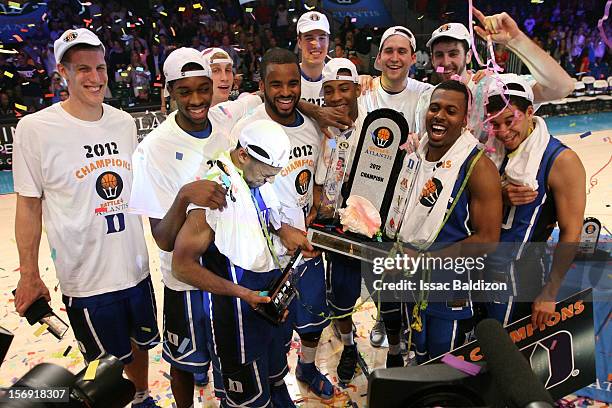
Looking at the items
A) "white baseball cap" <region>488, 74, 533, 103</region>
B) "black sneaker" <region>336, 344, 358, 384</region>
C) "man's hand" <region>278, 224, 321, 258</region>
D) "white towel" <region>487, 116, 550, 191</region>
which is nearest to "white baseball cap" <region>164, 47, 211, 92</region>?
"man's hand" <region>278, 224, 321, 258</region>

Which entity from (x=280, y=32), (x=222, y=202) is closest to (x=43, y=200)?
(x=222, y=202)

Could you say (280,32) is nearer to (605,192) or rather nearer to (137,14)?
(137,14)

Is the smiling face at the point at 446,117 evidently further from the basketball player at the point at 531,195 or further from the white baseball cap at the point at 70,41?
the white baseball cap at the point at 70,41

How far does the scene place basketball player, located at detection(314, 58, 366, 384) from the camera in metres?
3.06

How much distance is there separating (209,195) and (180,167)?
0.65 metres

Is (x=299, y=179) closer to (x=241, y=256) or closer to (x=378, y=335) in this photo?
(x=241, y=256)

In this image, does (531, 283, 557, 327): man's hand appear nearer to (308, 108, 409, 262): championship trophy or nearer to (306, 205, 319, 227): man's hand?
(308, 108, 409, 262): championship trophy

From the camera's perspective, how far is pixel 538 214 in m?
2.48

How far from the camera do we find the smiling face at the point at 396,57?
3455mm

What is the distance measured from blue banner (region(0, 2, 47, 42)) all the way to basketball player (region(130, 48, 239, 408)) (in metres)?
11.3

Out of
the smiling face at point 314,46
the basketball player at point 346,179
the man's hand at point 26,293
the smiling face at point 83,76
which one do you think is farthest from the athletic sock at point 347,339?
the smiling face at point 83,76

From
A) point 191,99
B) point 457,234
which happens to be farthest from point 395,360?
point 191,99

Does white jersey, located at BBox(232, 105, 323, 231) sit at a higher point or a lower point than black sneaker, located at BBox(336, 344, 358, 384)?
higher

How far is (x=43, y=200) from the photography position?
8.64ft
